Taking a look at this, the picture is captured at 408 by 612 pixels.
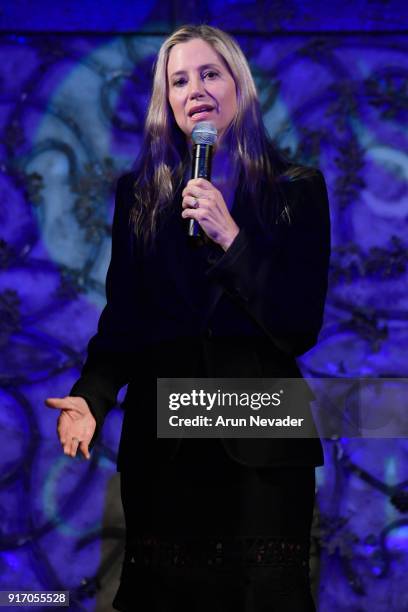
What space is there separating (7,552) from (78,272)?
103cm

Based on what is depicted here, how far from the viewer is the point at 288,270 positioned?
189 cm

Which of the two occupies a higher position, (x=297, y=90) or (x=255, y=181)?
(x=297, y=90)

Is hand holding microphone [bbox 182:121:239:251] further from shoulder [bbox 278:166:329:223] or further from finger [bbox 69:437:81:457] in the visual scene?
finger [bbox 69:437:81:457]

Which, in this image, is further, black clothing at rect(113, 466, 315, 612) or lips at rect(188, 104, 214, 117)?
lips at rect(188, 104, 214, 117)

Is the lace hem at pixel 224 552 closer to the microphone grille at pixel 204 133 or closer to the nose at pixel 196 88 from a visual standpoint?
the microphone grille at pixel 204 133

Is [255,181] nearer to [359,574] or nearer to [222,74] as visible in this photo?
[222,74]

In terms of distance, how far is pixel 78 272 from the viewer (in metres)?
3.27

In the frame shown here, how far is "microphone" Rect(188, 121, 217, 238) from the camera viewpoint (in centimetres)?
174

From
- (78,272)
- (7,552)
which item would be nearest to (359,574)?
(7,552)

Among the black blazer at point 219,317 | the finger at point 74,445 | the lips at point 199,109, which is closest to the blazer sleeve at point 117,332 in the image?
the black blazer at point 219,317

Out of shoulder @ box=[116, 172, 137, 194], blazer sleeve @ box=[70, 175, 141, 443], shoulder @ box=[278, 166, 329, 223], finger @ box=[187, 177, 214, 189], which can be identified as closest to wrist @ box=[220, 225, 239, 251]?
finger @ box=[187, 177, 214, 189]

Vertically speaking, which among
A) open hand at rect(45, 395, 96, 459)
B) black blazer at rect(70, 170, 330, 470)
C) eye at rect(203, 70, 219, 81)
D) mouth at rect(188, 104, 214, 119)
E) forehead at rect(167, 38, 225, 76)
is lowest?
open hand at rect(45, 395, 96, 459)

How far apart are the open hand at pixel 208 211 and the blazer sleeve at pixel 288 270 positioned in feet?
0.10

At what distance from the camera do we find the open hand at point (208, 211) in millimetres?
1704
